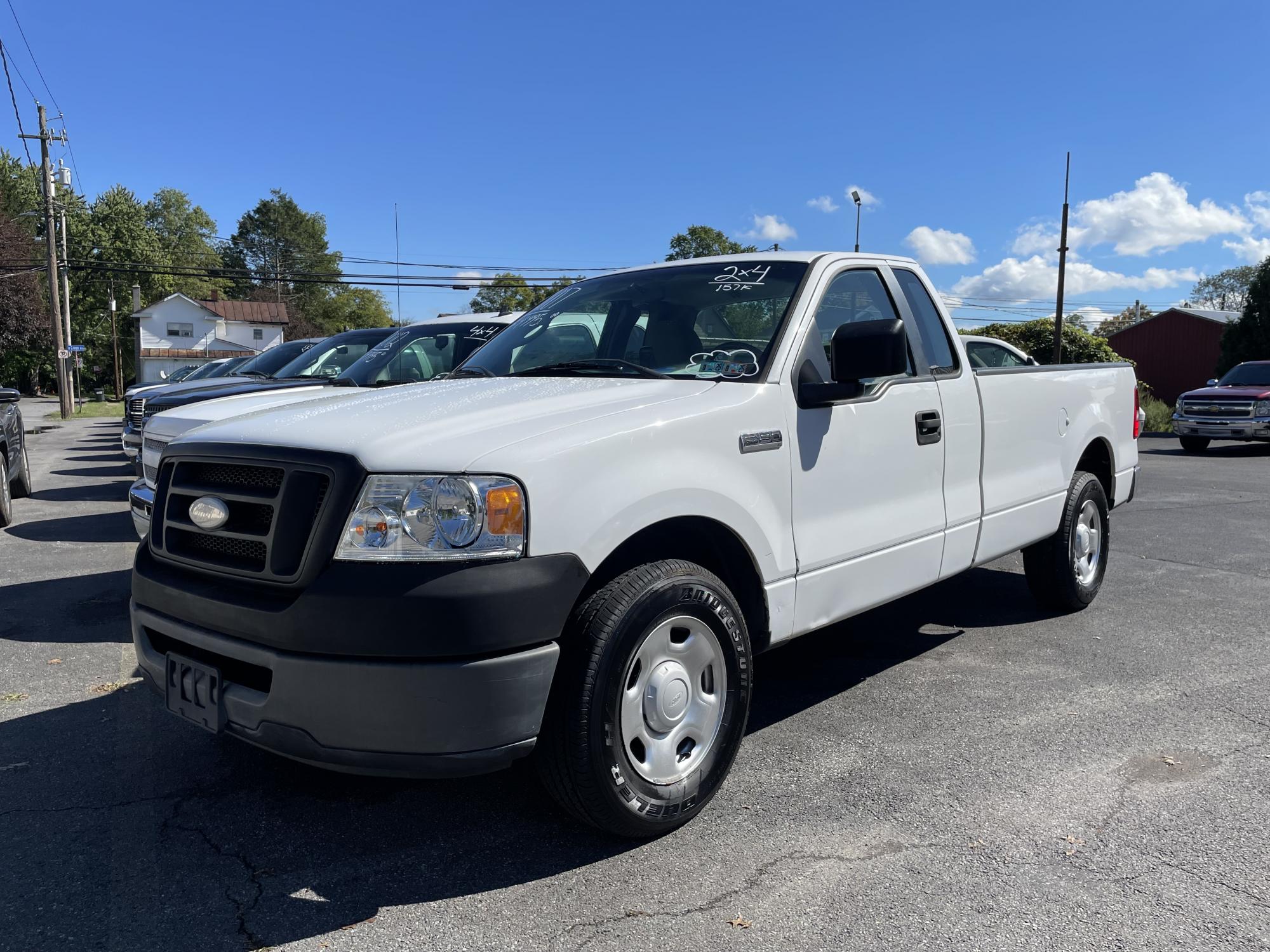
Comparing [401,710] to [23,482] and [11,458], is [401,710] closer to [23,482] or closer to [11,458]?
[11,458]

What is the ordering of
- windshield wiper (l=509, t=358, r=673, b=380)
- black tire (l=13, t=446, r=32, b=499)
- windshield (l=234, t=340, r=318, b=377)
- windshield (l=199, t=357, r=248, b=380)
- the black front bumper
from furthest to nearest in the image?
windshield (l=199, t=357, r=248, b=380) < windshield (l=234, t=340, r=318, b=377) < black tire (l=13, t=446, r=32, b=499) < windshield wiper (l=509, t=358, r=673, b=380) < the black front bumper

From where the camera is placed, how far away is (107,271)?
70.1 meters

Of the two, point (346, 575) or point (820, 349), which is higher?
point (820, 349)

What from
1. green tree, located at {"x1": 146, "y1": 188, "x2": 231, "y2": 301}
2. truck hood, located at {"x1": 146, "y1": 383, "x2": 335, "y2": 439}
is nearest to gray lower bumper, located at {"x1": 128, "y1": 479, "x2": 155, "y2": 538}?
truck hood, located at {"x1": 146, "y1": 383, "x2": 335, "y2": 439}

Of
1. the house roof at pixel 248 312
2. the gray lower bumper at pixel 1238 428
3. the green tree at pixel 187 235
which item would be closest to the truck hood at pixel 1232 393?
the gray lower bumper at pixel 1238 428

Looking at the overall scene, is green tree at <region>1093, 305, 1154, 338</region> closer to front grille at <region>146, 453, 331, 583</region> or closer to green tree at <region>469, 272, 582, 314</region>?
green tree at <region>469, 272, 582, 314</region>

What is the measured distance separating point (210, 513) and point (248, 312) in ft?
269

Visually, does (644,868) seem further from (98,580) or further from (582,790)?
(98,580)

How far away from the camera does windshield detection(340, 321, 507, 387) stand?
8.04 meters

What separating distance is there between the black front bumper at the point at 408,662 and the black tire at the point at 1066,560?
3.77 metres

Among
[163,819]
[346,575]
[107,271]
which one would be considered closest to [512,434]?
[346,575]

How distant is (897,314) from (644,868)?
2679mm

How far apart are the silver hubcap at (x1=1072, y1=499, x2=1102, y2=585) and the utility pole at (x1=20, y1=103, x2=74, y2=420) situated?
33.8 m

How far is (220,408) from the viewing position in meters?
6.91
